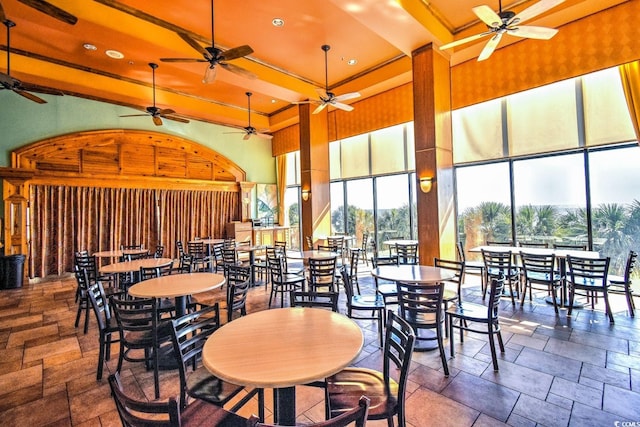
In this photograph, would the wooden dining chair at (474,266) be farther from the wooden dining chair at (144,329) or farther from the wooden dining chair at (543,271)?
the wooden dining chair at (144,329)

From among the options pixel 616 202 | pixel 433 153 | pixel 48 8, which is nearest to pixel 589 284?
pixel 616 202

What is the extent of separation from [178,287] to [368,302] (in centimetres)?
213

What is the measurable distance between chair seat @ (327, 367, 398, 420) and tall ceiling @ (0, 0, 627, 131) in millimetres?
4562

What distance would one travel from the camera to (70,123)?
7.16 meters

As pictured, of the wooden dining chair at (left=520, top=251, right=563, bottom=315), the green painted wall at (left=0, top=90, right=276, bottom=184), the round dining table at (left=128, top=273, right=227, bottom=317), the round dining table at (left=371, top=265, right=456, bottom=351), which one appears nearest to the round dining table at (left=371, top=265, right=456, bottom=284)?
the round dining table at (left=371, top=265, right=456, bottom=351)

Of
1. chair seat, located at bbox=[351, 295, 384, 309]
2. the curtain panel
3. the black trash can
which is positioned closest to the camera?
chair seat, located at bbox=[351, 295, 384, 309]

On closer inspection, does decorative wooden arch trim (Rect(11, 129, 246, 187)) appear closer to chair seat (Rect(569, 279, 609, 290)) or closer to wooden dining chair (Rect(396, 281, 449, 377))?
wooden dining chair (Rect(396, 281, 449, 377))

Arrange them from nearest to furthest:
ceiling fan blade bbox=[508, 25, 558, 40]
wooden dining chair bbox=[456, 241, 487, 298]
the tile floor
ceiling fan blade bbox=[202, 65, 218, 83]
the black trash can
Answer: the tile floor, ceiling fan blade bbox=[508, 25, 558, 40], ceiling fan blade bbox=[202, 65, 218, 83], wooden dining chair bbox=[456, 241, 487, 298], the black trash can

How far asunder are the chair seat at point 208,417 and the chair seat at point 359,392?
53 centimetres

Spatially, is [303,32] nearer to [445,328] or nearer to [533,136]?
[533,136]

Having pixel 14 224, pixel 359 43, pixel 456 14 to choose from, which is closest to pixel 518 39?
pixel 456 14

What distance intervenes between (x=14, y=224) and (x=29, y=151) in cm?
165

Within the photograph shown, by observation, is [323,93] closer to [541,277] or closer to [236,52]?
[236,52]

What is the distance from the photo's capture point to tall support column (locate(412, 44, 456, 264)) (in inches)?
213
